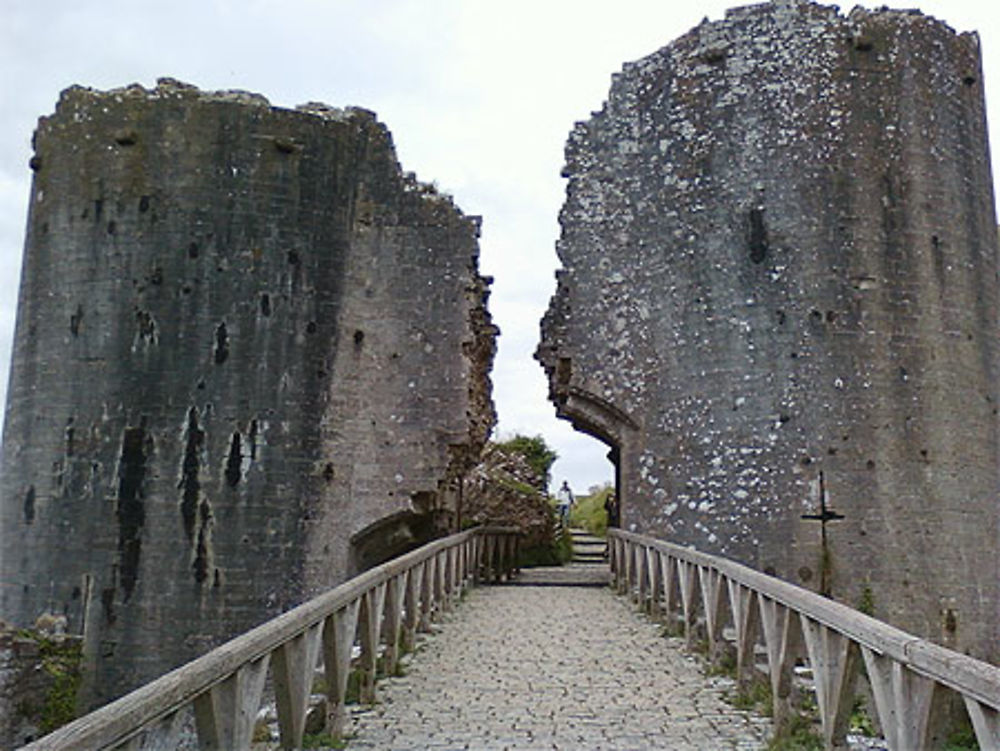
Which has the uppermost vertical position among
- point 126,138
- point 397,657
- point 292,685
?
point 126,138

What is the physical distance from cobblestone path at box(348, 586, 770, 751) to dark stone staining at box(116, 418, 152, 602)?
3.69 m

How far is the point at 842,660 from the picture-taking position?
4.59 meters

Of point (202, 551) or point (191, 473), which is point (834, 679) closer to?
point (202, 551)

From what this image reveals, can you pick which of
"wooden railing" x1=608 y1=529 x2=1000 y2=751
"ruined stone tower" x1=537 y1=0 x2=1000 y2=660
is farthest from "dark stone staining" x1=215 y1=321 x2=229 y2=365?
"wooden railing" x1=608 y1=529 x2=1000 y2=751

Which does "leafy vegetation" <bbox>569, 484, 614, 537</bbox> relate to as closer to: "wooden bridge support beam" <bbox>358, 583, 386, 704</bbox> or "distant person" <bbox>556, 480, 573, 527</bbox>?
"distant person" <bbox>556, 480, 573, 527</bbox>

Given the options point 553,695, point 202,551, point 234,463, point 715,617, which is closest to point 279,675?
point 553,695

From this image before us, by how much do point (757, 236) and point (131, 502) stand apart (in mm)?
7577

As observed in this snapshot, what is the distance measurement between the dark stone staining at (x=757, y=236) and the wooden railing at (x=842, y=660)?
479 cm

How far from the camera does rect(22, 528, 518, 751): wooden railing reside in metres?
2.99

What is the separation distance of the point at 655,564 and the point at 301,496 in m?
3.99

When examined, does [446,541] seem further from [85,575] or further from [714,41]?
[714,41]

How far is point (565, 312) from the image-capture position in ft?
42.4

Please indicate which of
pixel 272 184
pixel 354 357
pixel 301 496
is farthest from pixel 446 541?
pixel 272 184

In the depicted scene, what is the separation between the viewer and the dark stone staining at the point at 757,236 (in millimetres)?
11906
